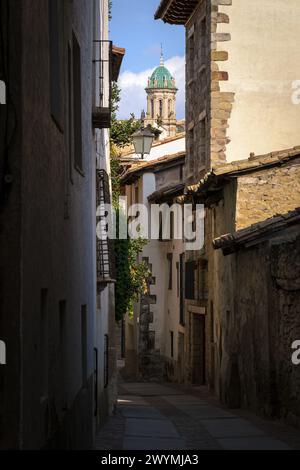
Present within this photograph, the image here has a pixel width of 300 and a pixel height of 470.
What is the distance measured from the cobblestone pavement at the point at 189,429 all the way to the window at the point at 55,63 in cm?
657

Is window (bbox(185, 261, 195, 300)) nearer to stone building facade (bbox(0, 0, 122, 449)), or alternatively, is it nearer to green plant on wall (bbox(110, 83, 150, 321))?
green plant on wall (bbox(110, 83, 150, 321))

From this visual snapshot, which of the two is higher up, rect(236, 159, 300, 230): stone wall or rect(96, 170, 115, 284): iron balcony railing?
rect(236, 159, 300, 230): stone wall

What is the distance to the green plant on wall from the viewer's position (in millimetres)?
27500

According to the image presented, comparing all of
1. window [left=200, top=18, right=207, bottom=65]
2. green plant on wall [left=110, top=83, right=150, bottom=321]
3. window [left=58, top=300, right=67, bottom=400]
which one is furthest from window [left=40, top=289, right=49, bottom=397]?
window [left=200, top=18, right=207, bottom=65]

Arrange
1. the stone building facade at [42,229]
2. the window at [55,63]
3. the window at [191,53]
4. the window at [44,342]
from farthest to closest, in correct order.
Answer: the window at [191,53] → the window at [55,63] → the window at [44,342] → the stone building facade at [42,229]

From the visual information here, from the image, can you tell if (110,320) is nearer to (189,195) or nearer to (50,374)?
(189,195)

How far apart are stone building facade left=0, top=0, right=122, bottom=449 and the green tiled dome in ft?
471

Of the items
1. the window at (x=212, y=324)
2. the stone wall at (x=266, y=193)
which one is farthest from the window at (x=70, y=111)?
the window at (x=212, y=324)

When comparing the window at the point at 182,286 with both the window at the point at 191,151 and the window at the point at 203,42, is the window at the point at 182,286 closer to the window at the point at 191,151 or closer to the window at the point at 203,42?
the window at the point at 191,151

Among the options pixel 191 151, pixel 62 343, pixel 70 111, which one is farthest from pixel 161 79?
pixel 62 343

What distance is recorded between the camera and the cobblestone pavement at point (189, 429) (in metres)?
15.4

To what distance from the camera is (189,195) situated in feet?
97.0

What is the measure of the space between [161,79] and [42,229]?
495 ft

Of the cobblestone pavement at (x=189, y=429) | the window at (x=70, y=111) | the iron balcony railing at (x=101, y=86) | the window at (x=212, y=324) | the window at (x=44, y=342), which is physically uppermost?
the iron balcony railing at (x=101, y=86)
